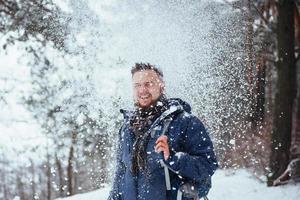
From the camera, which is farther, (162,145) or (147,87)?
(147,87)

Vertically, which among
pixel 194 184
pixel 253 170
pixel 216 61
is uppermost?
pixel 216 61

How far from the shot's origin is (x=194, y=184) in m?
2.72

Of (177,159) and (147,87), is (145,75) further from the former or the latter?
(177,159)

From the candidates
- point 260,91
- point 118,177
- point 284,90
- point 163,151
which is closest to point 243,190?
point 284,90

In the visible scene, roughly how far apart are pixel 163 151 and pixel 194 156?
0.62ft

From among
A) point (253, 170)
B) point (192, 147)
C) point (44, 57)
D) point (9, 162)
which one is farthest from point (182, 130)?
point (9, 162)

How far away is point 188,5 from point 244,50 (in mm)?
1310

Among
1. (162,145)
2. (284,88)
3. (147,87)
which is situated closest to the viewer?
(162,145)

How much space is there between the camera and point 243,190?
24.0 ft

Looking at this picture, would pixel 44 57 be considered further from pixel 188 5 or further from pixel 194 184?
pixel 194 184

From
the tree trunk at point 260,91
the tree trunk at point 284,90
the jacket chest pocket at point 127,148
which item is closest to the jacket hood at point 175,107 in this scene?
the jacket chest pocket at point 127,148

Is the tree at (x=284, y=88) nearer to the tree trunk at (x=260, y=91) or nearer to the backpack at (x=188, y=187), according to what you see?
the tree trunk at (x=260, y=91)

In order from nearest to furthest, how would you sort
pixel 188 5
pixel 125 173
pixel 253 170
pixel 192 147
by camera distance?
pixel 192 147
pixel 125 173
pixel 253 170
pixel 188 5

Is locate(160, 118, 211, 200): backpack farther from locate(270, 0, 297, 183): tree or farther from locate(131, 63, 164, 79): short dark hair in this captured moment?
locate(270, 0, 297, 183): tree
